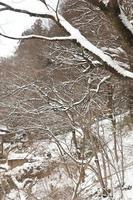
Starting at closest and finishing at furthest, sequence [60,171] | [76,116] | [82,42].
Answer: [82,42]
[76,116]
[60,171]

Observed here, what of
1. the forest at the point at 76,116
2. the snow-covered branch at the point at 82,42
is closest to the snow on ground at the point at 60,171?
the forest at the point at 76,116

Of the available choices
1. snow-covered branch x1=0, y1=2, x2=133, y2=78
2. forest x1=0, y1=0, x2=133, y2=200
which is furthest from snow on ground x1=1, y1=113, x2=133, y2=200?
snow-covered branch x1=0, y1=2, x2=133, y2=78

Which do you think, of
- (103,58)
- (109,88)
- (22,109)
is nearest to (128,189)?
(109,88)

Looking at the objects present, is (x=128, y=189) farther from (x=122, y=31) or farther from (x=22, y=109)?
(x=122, y=31)

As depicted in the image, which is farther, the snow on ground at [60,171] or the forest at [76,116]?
the snow on ground at [60,171]

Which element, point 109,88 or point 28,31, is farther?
point 28,31

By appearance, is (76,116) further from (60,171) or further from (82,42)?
(82,42)

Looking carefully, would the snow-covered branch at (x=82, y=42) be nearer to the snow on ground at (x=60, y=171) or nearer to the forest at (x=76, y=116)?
the forest at (x=76, y=116)

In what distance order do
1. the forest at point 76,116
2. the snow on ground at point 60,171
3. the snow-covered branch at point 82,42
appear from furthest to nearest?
the snow on ground at point 60,171 → the forest at point 76,116 → the snow-covered branch at point 82,42

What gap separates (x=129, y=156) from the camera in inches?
565

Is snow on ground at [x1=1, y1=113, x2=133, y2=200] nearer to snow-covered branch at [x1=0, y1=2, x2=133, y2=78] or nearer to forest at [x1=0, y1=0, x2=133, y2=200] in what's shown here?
forest at [x1=0, y1=0, x2=133, y2=200]

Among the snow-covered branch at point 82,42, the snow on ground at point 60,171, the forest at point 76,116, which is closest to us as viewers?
the snow-covered branch at point 82,42

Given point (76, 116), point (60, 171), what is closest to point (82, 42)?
point (76, 116)

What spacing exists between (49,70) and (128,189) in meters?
6.91
